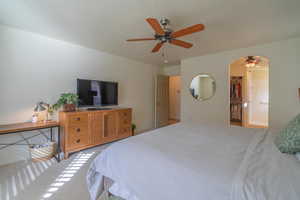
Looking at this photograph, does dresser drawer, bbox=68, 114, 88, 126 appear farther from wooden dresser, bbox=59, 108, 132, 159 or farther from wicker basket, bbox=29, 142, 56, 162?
wicker basket, bbox=29, 142, 56, 162

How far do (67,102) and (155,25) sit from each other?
2283 mm

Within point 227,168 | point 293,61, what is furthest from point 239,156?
point 293,61

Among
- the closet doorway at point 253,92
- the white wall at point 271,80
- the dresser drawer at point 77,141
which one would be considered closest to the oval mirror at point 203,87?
the white wall at point 271,80

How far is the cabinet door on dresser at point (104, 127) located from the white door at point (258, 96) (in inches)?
205

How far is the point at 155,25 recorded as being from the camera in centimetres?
180

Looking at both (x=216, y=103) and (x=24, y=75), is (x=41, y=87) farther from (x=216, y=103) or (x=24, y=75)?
(x=216, y=103)

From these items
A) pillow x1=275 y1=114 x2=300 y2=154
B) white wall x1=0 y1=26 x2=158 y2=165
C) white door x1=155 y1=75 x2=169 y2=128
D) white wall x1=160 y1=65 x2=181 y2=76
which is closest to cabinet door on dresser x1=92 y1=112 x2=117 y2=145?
white wall x1=0 y1=26 x2=158 y2=165

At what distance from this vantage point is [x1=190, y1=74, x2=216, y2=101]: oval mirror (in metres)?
3.98

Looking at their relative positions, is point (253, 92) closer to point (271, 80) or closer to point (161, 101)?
point (271, 80)

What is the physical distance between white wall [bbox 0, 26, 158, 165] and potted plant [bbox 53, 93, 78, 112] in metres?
0.31

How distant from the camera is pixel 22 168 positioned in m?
2.29

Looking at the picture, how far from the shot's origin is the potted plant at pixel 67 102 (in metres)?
2.77

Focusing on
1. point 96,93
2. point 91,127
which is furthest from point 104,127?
point 96,93

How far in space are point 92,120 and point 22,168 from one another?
1.31 metres
